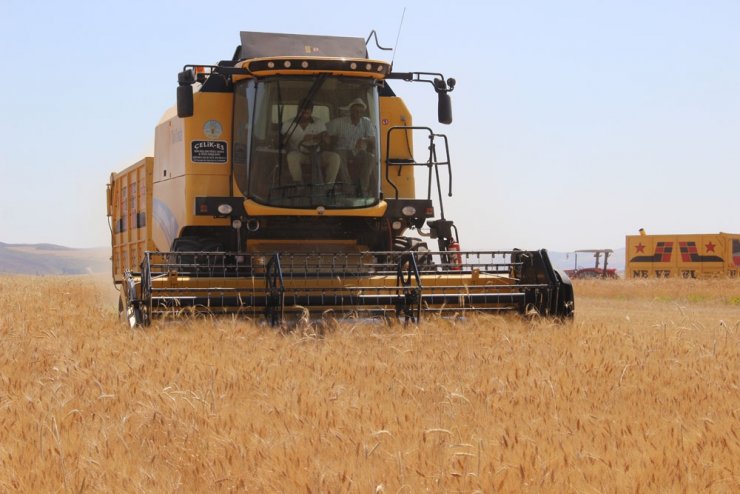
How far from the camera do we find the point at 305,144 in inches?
427

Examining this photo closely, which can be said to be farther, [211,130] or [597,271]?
[597,271]

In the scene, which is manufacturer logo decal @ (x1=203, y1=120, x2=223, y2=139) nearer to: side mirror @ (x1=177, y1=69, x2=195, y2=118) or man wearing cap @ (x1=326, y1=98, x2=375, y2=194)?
side mirror @ (x1=177, y1=69, x2=195, y2=118)

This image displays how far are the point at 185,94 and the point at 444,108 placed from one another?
259 cm

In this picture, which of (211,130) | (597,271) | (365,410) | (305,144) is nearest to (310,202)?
(305,144)

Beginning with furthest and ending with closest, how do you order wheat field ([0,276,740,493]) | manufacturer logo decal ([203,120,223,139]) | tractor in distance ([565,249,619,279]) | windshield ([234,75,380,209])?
tractor in distance ([565,249,619,279]), manufacturer logo decal ([203,120,223,139]), windshield ([234,75,380,209]), wheat field ([0,276,740,493])

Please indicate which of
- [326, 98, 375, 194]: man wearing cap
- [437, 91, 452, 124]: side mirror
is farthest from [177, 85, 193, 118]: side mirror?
[437, 91, 452, 124]: side mirror

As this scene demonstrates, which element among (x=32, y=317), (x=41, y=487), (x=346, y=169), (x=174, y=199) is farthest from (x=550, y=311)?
(x=41, y=487)

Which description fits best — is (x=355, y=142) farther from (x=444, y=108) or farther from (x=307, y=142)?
(x=444, y=108)

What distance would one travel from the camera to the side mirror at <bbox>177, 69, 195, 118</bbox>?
10233 mm

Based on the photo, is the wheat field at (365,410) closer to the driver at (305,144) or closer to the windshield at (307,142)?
the windshield at (307,142)

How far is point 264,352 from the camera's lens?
7211mm

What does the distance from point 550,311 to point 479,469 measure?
6.48m

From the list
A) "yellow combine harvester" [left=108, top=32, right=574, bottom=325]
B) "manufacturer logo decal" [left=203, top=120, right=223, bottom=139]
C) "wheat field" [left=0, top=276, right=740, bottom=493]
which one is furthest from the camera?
"manufacturer logo decal" [left=203, top=120, right=223, bottom=139]

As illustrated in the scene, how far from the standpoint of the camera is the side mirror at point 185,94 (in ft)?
33.6
